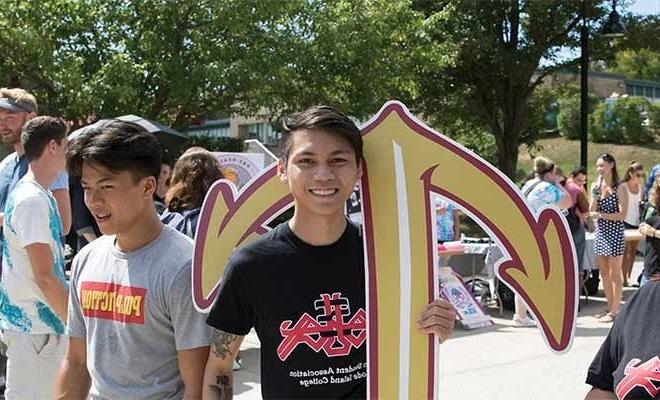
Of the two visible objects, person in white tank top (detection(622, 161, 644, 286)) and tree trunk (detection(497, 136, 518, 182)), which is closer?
person in white tank top (detection(622, 161, 644, 286))

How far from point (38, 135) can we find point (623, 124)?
36.0m

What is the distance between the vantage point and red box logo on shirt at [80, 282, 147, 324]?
2113 mm

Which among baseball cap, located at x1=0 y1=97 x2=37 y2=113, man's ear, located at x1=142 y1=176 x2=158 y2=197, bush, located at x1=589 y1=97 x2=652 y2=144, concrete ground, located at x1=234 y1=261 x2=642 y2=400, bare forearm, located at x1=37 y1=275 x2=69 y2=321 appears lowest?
concrete ground, located at x1=234 y1=261 x2=642 y2=400

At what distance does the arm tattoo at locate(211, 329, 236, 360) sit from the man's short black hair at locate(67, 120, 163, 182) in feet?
1.68

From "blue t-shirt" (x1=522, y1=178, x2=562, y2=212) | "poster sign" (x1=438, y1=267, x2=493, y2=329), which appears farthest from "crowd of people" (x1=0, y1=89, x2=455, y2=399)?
"poster sign" (x1=438, y1=267, x2=493, y2=329)

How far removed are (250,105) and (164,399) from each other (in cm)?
1067

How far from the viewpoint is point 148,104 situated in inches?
455

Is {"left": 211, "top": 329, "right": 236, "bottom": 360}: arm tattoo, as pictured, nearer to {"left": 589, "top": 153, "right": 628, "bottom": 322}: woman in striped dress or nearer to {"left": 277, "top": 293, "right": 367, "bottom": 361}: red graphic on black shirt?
{"left": 277, "top": 293, "right": 367, "bottom": 361}: red graphic on black shirt

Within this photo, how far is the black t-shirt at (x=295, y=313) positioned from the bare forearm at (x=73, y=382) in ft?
1.97

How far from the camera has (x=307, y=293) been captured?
6.59 ft

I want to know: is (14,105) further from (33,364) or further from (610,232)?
(610,232)

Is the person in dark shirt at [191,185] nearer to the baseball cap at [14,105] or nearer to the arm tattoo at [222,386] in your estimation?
the baseball cap at [14,105]

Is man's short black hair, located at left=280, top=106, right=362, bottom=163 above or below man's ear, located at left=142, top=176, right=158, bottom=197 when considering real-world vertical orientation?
above

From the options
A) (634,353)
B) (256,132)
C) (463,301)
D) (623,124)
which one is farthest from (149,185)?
(623,124)
